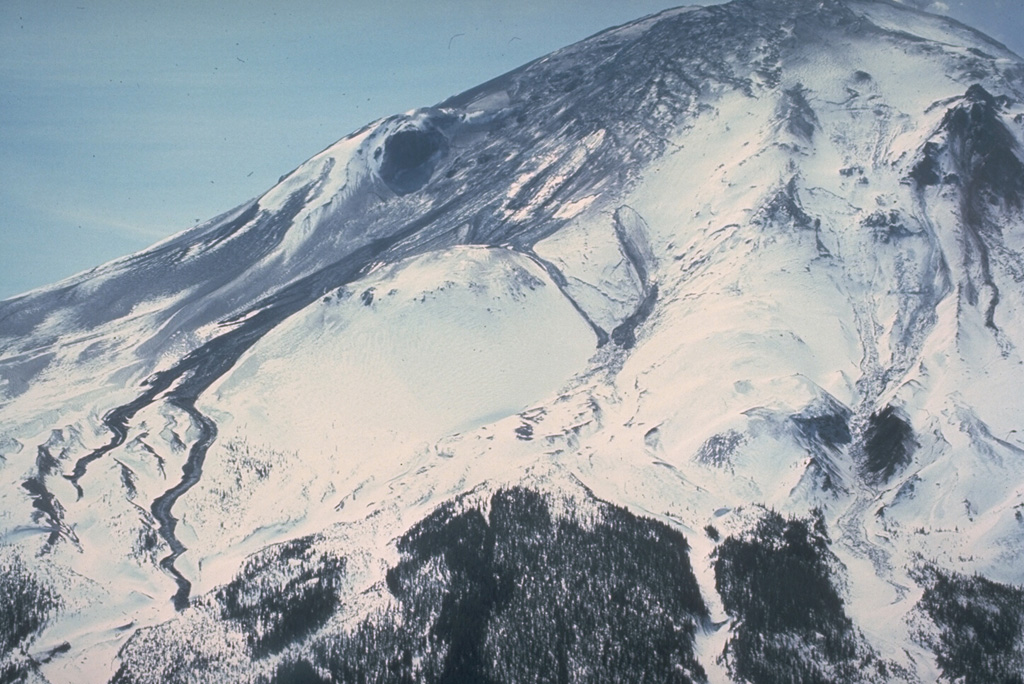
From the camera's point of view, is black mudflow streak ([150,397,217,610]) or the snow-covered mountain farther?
black mudflow streak ([150,397,217,610])

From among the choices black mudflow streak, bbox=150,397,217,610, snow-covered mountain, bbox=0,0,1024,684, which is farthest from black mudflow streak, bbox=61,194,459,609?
snow-covered mountain, bbox=0,0,1024,684

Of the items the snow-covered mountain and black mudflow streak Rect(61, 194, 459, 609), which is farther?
black mudflow streak Rect(61, 194, 459, 609)

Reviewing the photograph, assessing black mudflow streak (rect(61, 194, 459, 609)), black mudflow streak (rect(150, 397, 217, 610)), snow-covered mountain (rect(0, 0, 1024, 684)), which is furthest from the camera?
black mudflow streak (rect(61, 194, 459, 609))

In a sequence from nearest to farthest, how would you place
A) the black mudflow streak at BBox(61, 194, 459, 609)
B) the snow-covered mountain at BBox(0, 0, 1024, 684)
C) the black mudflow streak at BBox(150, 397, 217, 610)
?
the snow-covered mountain at BBox(0, 0, 1024, 684)
the black mudflow streak at BBox(150, 397, 217, 610)
the black mudflow streak at BBox(61, 194, 459, 609)

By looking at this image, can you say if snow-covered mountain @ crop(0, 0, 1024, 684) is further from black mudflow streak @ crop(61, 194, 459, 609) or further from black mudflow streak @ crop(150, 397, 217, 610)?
black mudflow streak @ crop(61, 194, 459, 609)

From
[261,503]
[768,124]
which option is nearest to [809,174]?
[768,124]

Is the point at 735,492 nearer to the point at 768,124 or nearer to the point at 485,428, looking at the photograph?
the point at 485,428

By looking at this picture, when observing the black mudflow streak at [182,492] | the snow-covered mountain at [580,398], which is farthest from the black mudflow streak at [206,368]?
the snow-covered mountain at [580,398]

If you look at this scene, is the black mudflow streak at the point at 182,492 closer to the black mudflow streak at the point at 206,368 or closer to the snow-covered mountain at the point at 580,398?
the black mudflow streak at the point at 206,368

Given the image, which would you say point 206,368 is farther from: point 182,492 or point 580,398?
point 580,398
